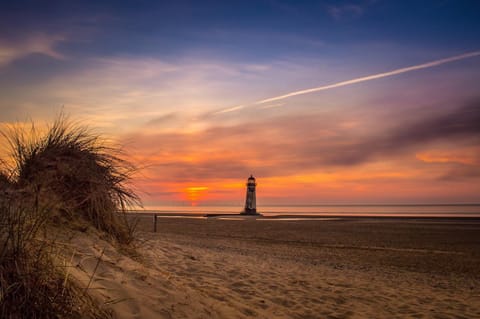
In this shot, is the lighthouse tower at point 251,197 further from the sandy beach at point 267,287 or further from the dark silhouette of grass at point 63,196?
the dark silhouette of grass at point 63,196

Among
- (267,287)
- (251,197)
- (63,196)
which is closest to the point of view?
(63,196)

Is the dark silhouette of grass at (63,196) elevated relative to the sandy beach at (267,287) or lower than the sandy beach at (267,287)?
elevated

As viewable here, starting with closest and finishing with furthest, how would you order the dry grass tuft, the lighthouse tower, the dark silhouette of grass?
1. the dark silhouette of grass
2. the dry grass tuft
3. the lighthouse tower

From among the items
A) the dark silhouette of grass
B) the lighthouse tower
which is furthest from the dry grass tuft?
the lighthouse tower

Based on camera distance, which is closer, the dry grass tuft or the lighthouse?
the dry grass tuft

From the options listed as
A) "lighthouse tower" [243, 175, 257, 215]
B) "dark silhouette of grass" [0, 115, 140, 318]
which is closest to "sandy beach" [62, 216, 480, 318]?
"dark silhouette of grass" [0, 115, 140, 318]

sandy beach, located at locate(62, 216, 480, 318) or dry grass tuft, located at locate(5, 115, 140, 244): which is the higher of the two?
dry grass tuft, located at locate(5, 115, 140, 244)

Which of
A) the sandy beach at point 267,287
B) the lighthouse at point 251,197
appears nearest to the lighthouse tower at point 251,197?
the lighthouse at point 251,197

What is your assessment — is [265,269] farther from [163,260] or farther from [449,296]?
[449,296]

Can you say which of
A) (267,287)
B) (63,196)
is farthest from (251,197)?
(63,196)

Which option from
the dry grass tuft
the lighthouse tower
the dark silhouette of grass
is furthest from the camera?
the lighthouse tower

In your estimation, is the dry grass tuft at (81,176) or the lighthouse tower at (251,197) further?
the lighthouse tower at (251,197)

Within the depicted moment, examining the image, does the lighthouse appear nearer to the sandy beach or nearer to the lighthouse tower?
the lighthouse tower

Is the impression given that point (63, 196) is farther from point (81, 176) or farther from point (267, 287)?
point (267, 287)
